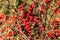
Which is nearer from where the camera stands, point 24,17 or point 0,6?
point 24,17

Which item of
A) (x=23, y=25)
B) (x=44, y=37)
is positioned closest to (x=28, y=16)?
(x=23, y=25)

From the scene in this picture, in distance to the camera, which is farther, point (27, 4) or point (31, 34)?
point (27, 4)

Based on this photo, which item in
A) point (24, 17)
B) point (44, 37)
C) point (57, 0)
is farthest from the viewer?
point (57, 0)

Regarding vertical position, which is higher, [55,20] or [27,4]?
[27,4]

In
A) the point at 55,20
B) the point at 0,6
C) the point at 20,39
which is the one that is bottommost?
the point at 20,39

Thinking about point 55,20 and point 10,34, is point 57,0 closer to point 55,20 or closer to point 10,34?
point 55,20

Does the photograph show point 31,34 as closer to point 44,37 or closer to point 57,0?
point 44,37

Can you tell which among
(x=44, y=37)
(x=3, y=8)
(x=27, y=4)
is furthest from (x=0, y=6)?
(x=44, y=37)

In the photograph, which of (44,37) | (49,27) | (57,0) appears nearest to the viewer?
(44,37)

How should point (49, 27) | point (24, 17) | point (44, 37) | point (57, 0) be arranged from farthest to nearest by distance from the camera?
1. point (57, 0)
2. point (24, 17)
3. point (49, 27)
4. point (44, 37)
